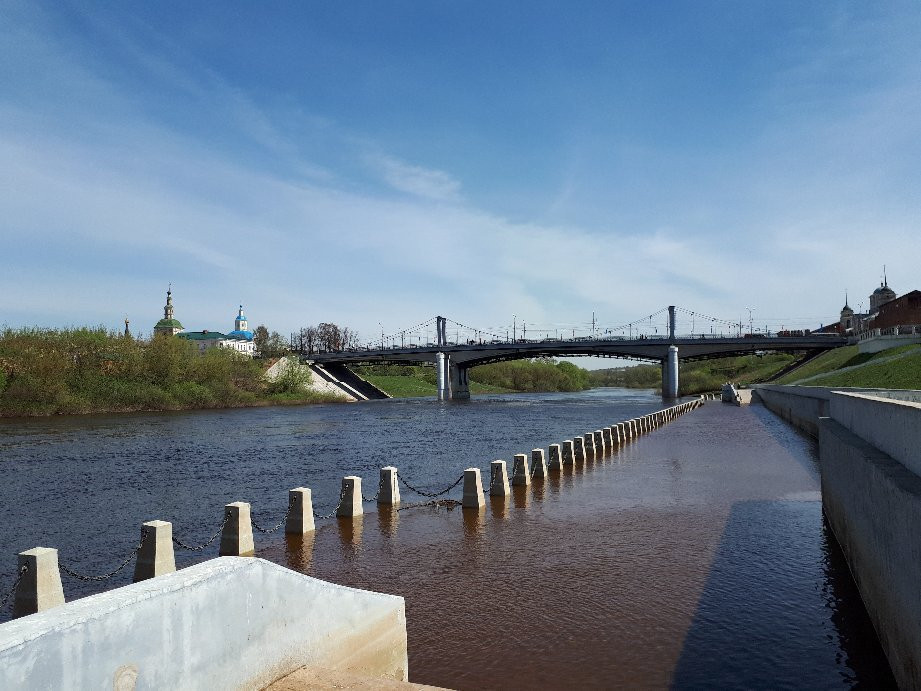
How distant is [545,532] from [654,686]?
6.89 m

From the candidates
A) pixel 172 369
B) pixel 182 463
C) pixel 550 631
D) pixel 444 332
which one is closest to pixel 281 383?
pixel 172 369

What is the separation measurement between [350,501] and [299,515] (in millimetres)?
1624

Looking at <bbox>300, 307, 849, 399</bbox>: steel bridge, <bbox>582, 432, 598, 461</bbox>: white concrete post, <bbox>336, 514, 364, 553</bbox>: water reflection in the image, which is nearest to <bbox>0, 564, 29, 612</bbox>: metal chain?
<bbox>336, 514, 364, 553</bbox>: water reflection

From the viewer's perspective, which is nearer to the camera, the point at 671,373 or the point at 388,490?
the point at 388,490

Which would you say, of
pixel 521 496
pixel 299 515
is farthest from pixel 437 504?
pixel 299 515

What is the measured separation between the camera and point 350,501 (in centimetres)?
1554

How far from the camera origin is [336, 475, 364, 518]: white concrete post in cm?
1548

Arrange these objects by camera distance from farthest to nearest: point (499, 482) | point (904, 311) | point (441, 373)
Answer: point (441, 373) → point (904, 311) → point (499, 482)

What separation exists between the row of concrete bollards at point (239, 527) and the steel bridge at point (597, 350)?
74.9 m

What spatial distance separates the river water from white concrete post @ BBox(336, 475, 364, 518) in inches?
10.6

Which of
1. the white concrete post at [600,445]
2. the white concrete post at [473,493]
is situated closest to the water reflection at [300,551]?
the white concrete post at [473,493]

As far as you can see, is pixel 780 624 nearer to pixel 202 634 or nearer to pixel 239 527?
pixel 202 634

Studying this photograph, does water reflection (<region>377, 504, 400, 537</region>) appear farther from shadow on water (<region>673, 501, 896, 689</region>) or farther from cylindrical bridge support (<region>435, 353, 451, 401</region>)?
cylindrical bridge support (<region>435, 353, 451, 401</region>)

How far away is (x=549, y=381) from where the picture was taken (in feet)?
596
